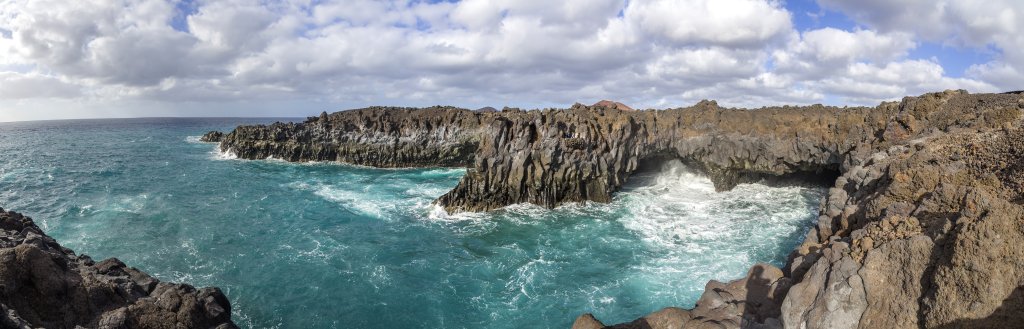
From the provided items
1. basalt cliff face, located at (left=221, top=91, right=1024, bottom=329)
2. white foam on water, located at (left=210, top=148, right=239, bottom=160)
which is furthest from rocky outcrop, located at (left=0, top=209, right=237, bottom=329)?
white foam on water, located at (left=210, top=148, right=239, bottom=160)

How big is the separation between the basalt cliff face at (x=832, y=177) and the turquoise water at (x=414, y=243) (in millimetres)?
2545

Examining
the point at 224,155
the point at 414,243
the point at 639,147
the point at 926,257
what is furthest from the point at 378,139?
the point at 926,257

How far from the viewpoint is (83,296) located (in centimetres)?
1138

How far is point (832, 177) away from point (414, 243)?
32806 mm

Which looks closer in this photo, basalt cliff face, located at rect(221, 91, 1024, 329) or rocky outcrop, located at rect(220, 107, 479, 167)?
basalt cliff face, located at rect(221, 91, 1024, 329)

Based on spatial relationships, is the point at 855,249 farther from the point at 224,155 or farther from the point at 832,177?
the point at 224,155

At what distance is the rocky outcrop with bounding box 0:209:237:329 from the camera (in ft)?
34.3

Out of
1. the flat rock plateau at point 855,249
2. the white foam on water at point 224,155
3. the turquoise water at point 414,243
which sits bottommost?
the turquoise water at point 414,243

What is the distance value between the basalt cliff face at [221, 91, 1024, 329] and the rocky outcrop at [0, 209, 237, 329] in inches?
435

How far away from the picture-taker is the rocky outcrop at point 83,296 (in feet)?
34.3

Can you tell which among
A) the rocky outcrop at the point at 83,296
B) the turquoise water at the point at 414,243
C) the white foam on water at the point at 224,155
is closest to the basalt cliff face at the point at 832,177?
the turquoise water at the point at 414,243

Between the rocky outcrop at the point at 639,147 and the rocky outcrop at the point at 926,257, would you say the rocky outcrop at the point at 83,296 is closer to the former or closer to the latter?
the rocky outcrop at the point at 926,257

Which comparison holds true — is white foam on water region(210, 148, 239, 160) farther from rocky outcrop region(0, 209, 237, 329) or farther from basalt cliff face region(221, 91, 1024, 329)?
rocky outcrop region(0, 209, 237, 329)

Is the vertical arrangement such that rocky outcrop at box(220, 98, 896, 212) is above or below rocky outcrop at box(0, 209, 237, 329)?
above
